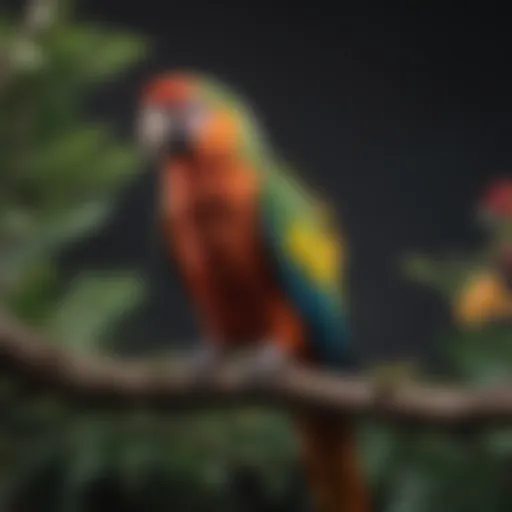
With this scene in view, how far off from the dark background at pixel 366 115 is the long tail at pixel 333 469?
90mm

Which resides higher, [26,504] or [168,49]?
[168,49]

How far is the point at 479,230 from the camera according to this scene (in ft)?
3.87

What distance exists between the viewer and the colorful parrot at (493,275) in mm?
1164

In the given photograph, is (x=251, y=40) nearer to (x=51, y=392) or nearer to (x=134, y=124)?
(x=134, y=124)

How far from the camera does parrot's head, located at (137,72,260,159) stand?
108 centimetres

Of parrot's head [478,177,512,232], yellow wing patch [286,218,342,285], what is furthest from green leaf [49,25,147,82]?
parrot's head [478,177,512,232]

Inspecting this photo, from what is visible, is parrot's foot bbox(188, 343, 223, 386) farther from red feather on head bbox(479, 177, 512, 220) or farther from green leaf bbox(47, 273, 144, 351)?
red feather on head bbox(479, 177, 512, 220)

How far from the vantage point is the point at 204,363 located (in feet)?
3.62

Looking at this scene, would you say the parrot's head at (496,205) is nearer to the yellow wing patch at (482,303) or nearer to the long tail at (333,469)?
the yellow wing patch at (482,303)

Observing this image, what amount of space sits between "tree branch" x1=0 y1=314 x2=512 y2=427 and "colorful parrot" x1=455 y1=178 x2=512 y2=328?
0.30ft

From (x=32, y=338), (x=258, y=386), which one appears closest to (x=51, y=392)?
(x=32, y=338)

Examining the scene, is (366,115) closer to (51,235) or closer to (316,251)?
(316,251)

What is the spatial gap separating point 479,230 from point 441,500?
249 mm

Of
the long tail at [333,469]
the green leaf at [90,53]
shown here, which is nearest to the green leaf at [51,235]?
the green leaf at [90,53]
